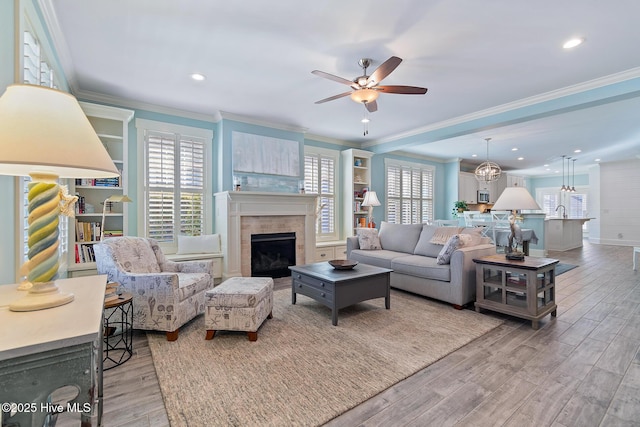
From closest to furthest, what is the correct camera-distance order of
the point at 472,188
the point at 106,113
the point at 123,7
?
the point at 123,7 < the point at 106,113 < the point at 472,188

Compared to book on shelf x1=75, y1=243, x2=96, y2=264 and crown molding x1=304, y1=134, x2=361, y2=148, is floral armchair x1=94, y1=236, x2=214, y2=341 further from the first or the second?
crown molding x1=304, y1=134, x2=361, y2=148

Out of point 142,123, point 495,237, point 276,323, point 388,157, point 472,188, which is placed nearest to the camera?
point 276,323

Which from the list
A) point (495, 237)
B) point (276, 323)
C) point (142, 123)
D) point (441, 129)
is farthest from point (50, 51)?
point (495, 237)

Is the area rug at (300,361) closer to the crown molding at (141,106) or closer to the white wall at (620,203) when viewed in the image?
the crown molding at (141,106)

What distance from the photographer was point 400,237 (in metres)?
4.91

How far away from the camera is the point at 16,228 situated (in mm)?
1828

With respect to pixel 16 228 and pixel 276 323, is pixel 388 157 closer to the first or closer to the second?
pixel 276 323

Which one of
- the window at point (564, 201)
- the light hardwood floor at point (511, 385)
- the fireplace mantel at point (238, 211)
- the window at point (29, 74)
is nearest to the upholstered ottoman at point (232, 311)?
the light hardwood floor at point (511, 385)

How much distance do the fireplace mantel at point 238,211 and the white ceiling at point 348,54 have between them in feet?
4.48

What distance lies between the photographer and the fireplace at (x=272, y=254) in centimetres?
518

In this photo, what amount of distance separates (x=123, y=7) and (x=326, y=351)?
3.27 meters

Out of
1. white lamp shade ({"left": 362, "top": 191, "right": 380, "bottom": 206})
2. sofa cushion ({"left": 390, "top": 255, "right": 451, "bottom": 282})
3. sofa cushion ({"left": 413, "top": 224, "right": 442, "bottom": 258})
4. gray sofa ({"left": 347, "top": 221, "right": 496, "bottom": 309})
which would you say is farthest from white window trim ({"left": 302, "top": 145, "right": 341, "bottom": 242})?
sofa cushion ({"left": 390, "top": 255, "right": 451, "bottom": 282})

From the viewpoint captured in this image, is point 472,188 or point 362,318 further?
point 472,188

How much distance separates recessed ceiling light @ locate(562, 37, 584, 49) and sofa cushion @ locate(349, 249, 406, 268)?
118 inches
